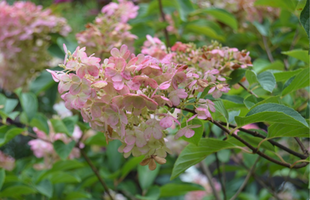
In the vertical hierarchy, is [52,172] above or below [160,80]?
below

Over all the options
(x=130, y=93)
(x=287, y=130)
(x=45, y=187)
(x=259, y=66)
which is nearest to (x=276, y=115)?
(x=287, y=130)

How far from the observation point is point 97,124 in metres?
0.38

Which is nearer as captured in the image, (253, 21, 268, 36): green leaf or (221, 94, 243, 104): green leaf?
(221, 94, 243, 104): green leaf

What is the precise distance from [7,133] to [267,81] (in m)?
0.56

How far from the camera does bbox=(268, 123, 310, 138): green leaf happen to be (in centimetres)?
43

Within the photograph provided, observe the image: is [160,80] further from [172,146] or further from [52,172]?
[172,146]

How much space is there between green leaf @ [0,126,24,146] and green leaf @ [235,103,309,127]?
20.2 inches

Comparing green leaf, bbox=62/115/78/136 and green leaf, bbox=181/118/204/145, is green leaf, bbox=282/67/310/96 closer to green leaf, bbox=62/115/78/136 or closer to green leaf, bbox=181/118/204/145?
green leaf, bbox=181/118/204/145

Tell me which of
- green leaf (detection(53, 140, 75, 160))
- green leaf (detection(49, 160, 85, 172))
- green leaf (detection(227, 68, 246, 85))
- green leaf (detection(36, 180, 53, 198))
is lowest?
A: green leaf (detection(36, 180, 53, 198))

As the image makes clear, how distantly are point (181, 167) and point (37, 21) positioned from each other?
0.82 m

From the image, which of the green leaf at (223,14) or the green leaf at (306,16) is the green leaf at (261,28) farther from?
the green leaf at (306,16)

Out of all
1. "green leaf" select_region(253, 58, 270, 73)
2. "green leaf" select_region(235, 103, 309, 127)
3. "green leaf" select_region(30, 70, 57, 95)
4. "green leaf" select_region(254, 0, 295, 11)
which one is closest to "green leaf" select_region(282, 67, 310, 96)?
"green leaf" select_region(235, 103, 309, 127)

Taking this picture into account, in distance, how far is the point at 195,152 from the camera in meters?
0.47

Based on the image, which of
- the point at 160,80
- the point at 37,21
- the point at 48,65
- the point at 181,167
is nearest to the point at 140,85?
the point at 160,80
